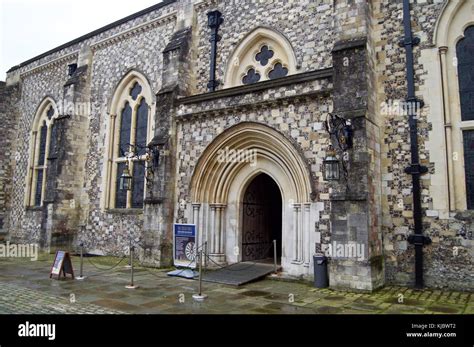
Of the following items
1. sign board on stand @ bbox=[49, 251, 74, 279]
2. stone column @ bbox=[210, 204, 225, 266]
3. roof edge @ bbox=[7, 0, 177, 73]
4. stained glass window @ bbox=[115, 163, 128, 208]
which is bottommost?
sign board on stand @ bbox=[49, 251, 74, 279]

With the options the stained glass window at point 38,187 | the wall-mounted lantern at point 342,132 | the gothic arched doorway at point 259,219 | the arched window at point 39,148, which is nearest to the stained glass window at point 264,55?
the gothic arched doorway at point 259,219

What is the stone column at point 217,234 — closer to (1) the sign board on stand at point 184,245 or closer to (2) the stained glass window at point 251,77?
(1) the sign board on stand at point 184,245

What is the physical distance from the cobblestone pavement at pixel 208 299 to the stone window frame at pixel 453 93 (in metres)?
2.36

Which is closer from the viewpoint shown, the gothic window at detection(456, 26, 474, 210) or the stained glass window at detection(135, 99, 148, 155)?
the gothic window at detection(456, 26, 474, 210)

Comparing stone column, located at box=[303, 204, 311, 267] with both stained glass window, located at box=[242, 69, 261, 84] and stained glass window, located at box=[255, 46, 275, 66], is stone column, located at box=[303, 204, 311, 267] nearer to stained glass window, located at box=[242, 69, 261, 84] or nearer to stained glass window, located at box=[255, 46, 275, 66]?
stained glass window, located at box=[242, 69, 261, 84]

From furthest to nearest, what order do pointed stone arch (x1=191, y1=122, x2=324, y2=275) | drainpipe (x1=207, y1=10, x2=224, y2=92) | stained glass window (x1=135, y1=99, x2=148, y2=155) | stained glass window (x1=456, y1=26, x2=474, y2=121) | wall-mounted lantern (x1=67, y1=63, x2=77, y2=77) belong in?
wall-mounted lantern (x1=67, y1=63, x2=77, y2=77)
stained glass window (x1=135, y1=99, x2=148, y2=155)
drainpipe (x1=207, y1=10, x2=224, y2=92)
pointed stone arch (x1=191, y1=122, x2=324, y2=275)
stained glass window (x1=456, y1=26, x2=474, y2=121)

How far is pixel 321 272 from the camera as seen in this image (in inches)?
352

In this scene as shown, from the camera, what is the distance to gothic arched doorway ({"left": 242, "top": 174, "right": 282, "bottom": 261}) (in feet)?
39.4

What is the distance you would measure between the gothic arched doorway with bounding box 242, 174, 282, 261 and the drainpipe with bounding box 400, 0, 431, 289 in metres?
4.86

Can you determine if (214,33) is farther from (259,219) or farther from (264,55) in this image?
(259,219)

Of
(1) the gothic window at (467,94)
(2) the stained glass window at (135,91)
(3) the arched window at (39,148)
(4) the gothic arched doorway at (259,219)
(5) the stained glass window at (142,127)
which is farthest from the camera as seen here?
Result: (3) the arched window at (39,148)

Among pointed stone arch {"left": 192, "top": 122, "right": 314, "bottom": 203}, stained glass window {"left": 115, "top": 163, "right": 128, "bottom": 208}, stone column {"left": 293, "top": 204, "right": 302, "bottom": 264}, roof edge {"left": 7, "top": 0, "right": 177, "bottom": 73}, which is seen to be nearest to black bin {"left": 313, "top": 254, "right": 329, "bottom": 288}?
stone column {"left": 293, "top": 204, "right": 302, "bottom": 264}

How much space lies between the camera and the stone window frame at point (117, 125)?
51.2 feet

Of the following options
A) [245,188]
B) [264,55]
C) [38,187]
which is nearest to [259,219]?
[245,188]
